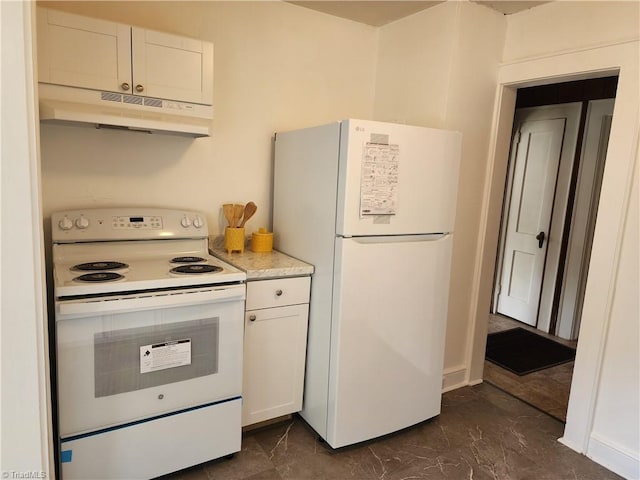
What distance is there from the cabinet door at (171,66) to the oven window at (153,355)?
105 centimetres

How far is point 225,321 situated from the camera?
1961 millimetres

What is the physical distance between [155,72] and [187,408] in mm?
1498

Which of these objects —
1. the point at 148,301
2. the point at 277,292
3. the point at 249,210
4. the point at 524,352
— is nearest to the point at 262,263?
the point at 277,292

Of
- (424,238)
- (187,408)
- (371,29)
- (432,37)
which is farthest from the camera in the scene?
(371,29)

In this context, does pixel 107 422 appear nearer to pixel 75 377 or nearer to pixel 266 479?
pixel 75 377

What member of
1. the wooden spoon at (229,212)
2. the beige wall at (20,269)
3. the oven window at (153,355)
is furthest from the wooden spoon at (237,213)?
the beige wall at (20,269)

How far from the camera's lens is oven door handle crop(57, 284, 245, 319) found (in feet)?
5.28

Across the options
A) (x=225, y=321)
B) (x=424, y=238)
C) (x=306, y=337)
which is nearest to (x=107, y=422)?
(x=225, y=321)

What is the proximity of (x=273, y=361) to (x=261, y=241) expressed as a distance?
0.66 m

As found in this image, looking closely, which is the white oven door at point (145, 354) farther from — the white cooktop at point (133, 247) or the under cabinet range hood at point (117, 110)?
the under cabinet range hood at point (117, 110)

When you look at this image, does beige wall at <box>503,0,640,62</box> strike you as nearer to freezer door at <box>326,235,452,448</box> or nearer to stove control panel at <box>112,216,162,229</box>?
freezer door at <box>326,235,452,448</box>

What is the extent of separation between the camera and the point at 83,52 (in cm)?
184

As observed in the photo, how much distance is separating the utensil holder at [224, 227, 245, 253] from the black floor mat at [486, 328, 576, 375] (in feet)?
7.18

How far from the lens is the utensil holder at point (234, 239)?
2391 mm
